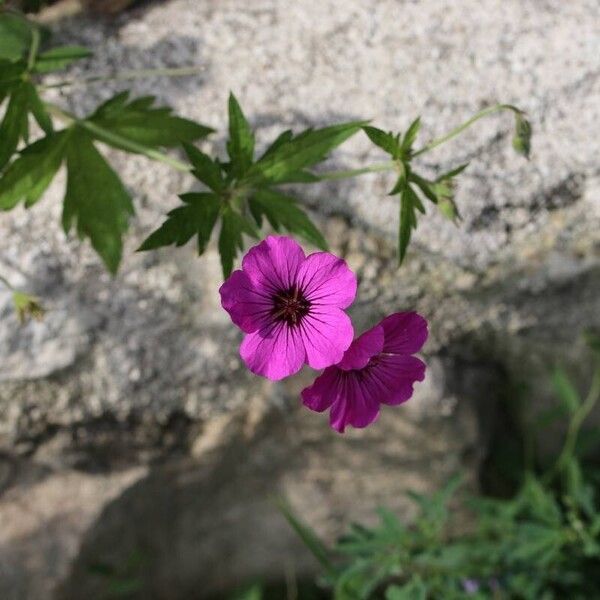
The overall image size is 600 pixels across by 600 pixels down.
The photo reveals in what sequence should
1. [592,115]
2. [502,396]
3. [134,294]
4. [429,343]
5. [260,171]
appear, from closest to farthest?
[260,171] < [592,115] < [134,294] < [429,343] < [502,396]

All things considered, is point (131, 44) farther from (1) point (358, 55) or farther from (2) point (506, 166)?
(2) point (506, 166)

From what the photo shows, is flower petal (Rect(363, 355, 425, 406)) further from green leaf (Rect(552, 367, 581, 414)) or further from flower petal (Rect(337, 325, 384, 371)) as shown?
green leaf (Rect(552, 367, 581, 414))

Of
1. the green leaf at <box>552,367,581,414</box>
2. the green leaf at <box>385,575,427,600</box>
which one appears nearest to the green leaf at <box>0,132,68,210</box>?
the green leaf at <box>385,575,427,600</box>

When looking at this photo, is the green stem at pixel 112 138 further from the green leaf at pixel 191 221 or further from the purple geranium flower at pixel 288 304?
the purple geranium flower at pixel 288 304

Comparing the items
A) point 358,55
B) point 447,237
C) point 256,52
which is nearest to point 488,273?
point 447,237

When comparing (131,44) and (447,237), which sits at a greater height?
(131,44)

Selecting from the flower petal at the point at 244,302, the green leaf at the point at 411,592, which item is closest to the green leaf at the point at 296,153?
the flower petal at the point at 244,302

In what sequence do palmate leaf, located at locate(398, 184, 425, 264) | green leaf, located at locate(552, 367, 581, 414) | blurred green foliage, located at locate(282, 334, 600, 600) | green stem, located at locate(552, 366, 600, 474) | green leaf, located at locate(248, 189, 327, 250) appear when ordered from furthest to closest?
green stem, located at locate(552, 366, 600, 474), green leaf, located at locate(552, 367, 581, 414), blurred green foliage, located at locate(282, 334, 600, 600), green leaf, located at locate(248, 189, 327, 250), palmate leaf, located at locate(398, 184, 425, 264)
